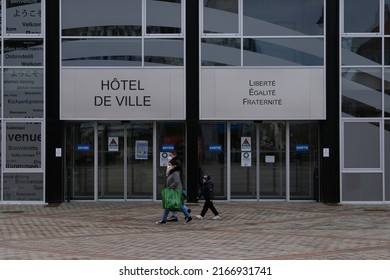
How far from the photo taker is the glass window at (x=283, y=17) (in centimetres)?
2122

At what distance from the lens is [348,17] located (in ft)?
69.6

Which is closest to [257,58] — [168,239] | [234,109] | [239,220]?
[234,109]

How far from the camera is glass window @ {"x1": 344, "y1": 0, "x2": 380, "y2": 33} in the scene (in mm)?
21109

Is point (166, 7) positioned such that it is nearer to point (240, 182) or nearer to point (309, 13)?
point (309, 13)

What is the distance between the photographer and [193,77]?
68.8ft

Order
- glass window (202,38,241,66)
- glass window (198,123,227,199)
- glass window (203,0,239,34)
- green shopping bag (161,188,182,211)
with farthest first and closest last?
glass window (198,123,227,199)
glass window (203,0,239,34)
glass window (202,38,241,66)
green shopping bag (161,188,182,211)

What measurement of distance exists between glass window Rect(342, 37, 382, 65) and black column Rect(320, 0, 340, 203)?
311 mm

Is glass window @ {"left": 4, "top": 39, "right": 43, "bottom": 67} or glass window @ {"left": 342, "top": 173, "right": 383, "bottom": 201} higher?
glass window @ {"left": 4, "top": 39, "right": 43, "bottom": 67}

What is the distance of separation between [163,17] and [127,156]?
4.92m

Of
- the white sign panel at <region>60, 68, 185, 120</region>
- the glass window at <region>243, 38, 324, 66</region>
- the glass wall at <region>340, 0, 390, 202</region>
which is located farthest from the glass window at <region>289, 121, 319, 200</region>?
the white sign panel at <region>60, 68, 185, 120</region>

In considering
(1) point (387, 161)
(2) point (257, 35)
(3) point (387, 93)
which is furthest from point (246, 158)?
(3) point (387, 93)

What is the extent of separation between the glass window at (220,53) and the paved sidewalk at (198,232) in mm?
4774

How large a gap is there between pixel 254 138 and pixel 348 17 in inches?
205

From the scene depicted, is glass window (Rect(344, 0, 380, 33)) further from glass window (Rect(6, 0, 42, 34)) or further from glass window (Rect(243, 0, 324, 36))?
glass window (Rect(6, 0, 42, 34))
